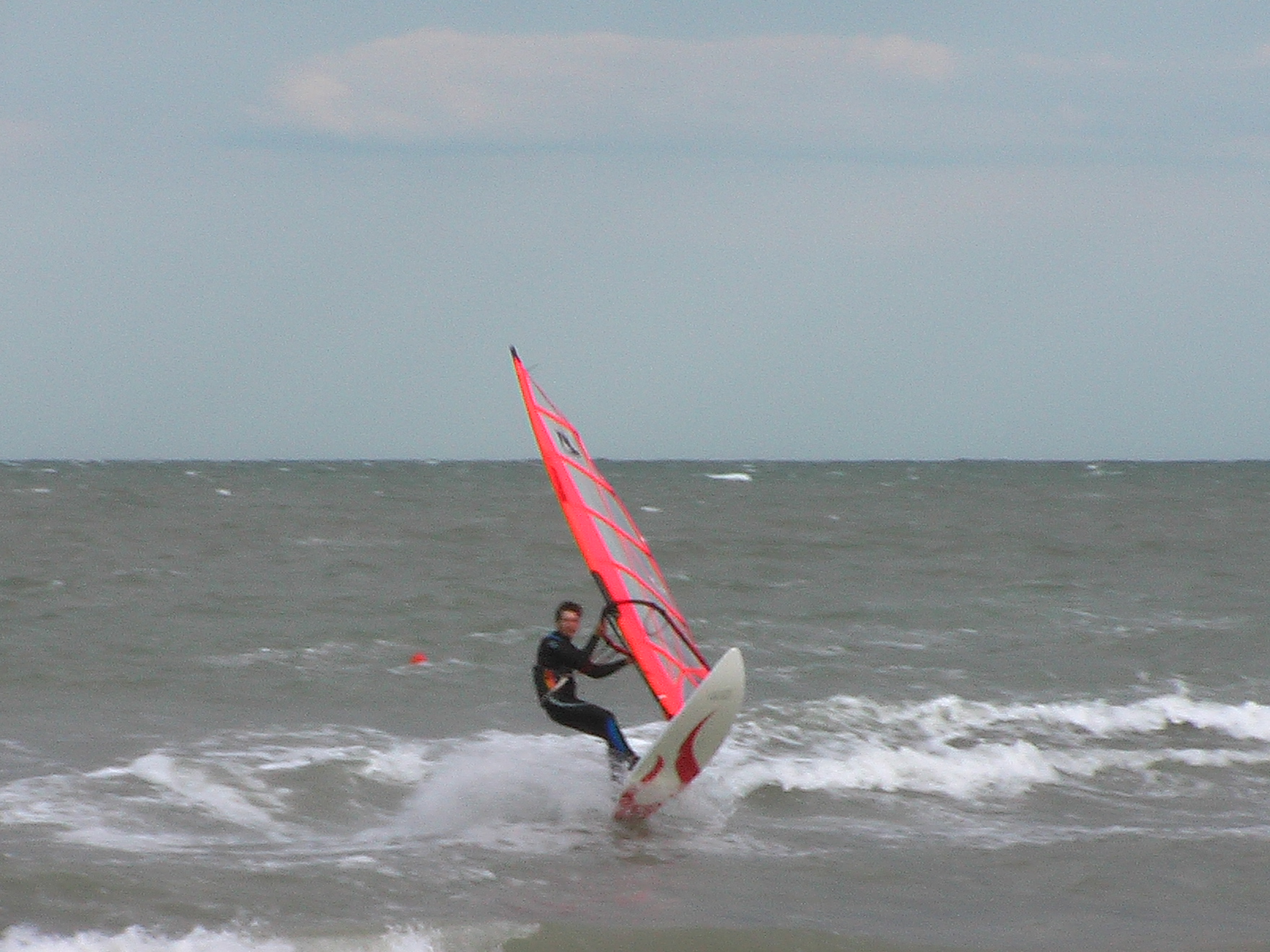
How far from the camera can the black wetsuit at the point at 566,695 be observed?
254 inches

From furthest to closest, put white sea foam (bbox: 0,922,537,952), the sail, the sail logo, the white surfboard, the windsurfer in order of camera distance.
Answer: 1. the sail logo
2. the sail
3. the windsurfer
4. the white surfboard
5. white sea foam (bbox: 0,922,537,952)

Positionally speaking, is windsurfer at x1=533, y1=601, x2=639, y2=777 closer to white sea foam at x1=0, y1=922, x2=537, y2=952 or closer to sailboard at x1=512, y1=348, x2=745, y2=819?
sailboard at x1=512, y1=348, x2=745, y2=819

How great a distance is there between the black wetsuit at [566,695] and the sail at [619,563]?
253 millimetres

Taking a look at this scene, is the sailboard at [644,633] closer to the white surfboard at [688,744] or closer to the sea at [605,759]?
the white surfboard at [688,744]

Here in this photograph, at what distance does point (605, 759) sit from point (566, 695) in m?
1.39

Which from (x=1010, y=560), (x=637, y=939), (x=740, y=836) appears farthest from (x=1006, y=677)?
(x=1010, y=560)

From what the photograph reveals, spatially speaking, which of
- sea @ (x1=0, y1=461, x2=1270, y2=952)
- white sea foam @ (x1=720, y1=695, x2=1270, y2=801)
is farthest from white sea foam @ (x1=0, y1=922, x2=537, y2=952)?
white sea foam @ (x1=720, y1=695, x2=1270, y2=801)

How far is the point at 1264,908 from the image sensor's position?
17.7 feet

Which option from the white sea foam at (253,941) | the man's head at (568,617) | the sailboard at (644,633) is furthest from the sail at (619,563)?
the white sea foam at (253,941)

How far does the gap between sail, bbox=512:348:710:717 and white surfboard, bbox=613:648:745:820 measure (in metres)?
0.19

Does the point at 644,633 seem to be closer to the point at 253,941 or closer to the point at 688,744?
the point at 688,744

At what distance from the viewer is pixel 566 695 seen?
255 inches

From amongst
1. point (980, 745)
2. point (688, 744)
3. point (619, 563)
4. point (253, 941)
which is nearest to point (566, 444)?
point (619, 563)

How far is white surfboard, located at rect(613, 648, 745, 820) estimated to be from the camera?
6.11m
